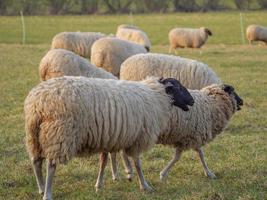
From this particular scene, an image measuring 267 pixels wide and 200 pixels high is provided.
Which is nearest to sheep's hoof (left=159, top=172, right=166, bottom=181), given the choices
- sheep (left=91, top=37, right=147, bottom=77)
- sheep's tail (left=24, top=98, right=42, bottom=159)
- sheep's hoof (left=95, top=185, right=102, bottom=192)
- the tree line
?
sheep's hoof (left=95, top=185, right=102, bottom=192)

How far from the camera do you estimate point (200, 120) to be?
6.54 metres

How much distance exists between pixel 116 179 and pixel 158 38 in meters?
26.8

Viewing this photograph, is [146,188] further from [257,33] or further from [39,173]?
[257,33]

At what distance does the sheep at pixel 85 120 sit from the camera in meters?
5.21

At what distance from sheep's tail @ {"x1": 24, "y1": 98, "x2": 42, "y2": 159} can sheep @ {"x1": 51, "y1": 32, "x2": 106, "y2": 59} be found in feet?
38.0

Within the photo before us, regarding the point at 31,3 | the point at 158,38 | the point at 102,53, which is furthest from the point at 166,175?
the point at 31,3

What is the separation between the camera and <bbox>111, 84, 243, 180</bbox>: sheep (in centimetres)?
635

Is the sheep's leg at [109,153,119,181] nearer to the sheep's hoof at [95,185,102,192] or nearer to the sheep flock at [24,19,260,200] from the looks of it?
the sheep flock at [24,19,260,200]

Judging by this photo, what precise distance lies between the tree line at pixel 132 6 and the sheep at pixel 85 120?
54375 mm

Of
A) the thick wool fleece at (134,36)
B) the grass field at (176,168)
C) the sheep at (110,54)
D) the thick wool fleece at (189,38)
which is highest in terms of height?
the grass field at (176,168)

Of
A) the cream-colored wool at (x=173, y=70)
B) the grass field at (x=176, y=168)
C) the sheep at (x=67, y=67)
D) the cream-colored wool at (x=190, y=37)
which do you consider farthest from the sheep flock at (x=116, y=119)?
the cream-colored wool at (x=190, y=37)

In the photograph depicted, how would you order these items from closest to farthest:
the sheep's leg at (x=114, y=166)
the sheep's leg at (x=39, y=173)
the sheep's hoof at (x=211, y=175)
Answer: the sheep's leg at (x=39, y=173), the sheep's leg at (x=114, y=166), the sheep's hoof at (x=211, y=175)

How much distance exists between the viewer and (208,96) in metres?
6.86

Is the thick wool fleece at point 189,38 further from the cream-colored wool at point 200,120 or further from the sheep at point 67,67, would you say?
the cream-colored wool at point 200,120
